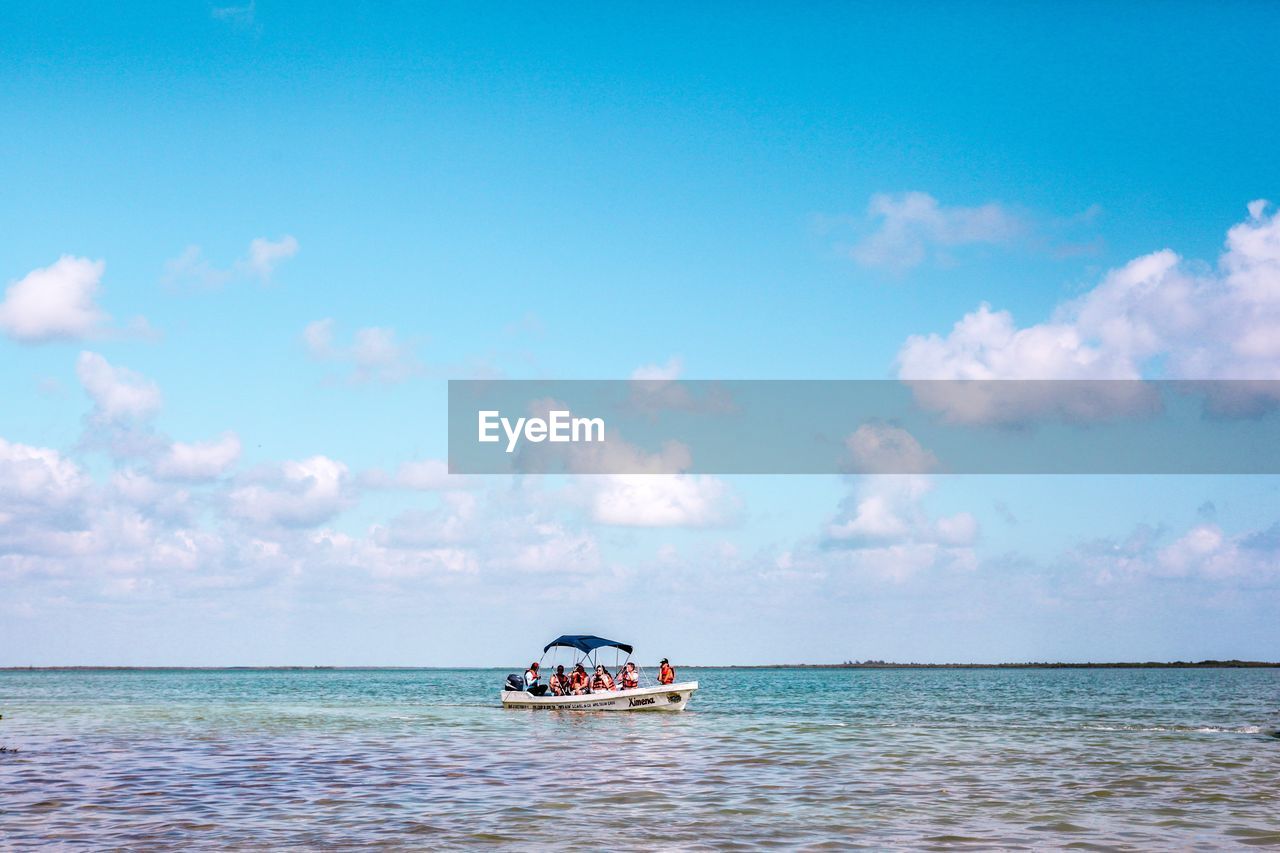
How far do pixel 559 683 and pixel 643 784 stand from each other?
3279cm

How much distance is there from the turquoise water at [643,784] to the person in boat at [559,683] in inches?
308

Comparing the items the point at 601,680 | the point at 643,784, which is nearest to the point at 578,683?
the point at 601,680

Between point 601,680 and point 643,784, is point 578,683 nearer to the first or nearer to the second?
point 601,680

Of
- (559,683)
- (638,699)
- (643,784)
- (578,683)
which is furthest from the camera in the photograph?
(559,683)

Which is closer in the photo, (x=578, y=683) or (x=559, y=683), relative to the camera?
(x=578, y=683)

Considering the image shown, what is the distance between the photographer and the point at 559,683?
5819 cm

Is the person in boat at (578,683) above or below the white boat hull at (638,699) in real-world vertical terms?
above

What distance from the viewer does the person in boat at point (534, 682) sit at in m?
59.2

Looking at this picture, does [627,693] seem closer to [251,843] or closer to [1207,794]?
[1207,794]

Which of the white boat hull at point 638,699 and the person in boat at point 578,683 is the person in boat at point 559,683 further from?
the white boat hull at point 638,699

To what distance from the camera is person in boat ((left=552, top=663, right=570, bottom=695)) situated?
57.8 metres

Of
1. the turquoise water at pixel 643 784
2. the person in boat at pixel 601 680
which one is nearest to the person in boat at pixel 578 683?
the person in boat at pixel 601 680

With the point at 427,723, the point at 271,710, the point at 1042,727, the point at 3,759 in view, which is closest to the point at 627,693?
the point at 427,723

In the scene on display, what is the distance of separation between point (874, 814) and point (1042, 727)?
2996cm
